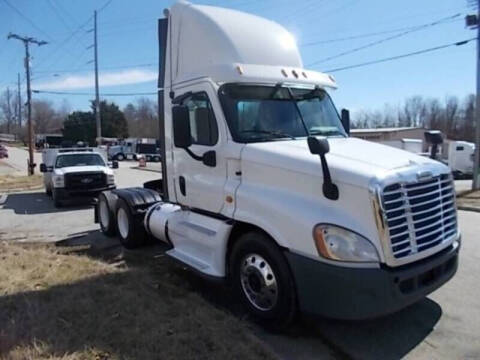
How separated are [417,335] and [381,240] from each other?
1228 millimetres

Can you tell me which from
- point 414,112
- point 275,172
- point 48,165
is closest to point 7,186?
point 48,165

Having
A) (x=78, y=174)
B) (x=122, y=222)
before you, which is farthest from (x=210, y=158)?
(x=78, y=174)

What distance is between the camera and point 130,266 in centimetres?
638

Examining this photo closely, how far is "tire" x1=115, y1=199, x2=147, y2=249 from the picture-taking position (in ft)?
24.0

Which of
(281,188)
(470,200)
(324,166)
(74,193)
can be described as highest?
(324,166)

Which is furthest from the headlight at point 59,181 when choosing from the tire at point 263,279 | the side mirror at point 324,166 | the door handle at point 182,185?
the side mirror at point 324,166

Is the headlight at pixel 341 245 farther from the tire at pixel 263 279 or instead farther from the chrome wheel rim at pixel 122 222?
the chrome wheel rim at pixel 122 222

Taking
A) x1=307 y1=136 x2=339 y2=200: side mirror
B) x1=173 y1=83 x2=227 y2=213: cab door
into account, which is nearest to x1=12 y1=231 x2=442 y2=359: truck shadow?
x1=173 y1=83 x2=227 y2=213: cab door

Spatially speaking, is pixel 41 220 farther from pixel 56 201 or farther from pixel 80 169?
pixel 80 169

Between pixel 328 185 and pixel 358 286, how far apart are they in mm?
895

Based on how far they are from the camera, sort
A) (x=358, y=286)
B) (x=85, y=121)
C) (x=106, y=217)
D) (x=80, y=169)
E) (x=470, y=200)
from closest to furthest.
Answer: (x=358, y=286), (x=106, y=217), (x=80, y=169), (x=470, y=200), (x=85, y=121)

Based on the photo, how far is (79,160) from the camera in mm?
15305

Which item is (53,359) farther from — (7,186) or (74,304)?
(7,186)

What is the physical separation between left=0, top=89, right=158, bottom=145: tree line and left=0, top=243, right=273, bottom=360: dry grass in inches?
2424
